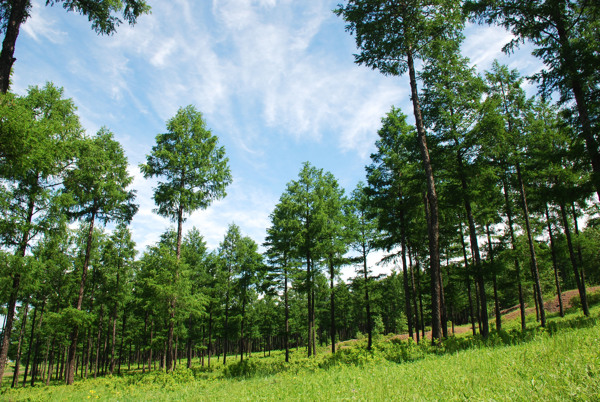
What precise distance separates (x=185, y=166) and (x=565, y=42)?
19.5 m

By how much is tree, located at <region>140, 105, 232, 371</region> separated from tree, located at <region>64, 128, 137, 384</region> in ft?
10.4

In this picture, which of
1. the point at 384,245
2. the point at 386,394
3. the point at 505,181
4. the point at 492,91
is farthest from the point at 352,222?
the point at 386,394

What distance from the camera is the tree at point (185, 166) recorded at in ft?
59.4

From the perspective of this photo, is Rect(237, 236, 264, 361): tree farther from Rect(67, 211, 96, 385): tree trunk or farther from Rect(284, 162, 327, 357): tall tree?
Rect(67, 211, 96, 385): tree trunk

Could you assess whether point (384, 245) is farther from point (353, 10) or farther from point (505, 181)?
point (353, 10)

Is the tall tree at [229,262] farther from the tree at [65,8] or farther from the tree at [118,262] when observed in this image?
the tree at [65,8]

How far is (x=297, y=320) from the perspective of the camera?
61594 mm

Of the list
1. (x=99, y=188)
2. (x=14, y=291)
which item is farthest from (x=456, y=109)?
(x=14, y=291)

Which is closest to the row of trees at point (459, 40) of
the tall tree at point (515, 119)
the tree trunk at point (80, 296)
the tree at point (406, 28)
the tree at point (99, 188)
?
the tree at point (406, 28)

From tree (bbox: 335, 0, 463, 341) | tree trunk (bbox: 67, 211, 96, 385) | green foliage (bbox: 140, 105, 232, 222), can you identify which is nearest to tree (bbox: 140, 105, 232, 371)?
green foliage (bbox: 140, 105, 232, 222)

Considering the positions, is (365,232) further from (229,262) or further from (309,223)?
(229,262)

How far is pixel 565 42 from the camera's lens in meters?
11.3

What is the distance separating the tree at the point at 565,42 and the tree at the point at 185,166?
15822mm

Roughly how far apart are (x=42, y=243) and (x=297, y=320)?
52.5 metres
